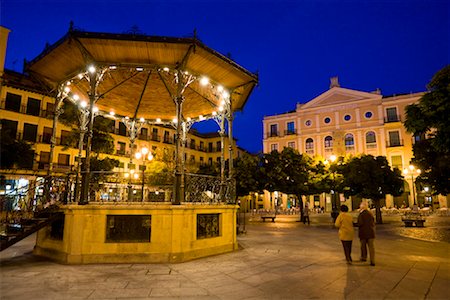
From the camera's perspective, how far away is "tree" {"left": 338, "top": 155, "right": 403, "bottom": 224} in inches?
837

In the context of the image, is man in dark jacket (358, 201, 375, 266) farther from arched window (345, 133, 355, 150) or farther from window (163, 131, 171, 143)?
arched window (345, 133, 355, 150)

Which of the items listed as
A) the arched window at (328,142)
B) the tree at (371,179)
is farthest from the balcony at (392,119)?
the tree at (371,179)

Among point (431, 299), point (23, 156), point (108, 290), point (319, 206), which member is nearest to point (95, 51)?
point (108, 290)

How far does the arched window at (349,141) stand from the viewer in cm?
4550

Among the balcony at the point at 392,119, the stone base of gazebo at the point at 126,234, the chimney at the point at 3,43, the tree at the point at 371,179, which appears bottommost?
the stone base of gazebo at the point at 126,234

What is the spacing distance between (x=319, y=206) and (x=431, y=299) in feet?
139

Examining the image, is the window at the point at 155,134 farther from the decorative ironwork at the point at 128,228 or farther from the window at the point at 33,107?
the decorative ironwork at the point at 128,228

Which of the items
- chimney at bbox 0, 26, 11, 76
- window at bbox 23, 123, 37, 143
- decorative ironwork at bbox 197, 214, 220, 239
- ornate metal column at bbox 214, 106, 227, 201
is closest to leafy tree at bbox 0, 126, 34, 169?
chimney at bbox 0, 26, 11, 76

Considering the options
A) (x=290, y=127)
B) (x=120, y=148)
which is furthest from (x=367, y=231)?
(x=290, y=127)

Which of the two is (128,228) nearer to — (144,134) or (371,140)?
(144,134)

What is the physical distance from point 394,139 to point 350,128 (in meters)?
6.13

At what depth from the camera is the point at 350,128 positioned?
45.6 meters

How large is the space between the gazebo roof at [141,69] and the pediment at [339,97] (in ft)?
123

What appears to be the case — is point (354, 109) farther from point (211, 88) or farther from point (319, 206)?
point (211, 88)
